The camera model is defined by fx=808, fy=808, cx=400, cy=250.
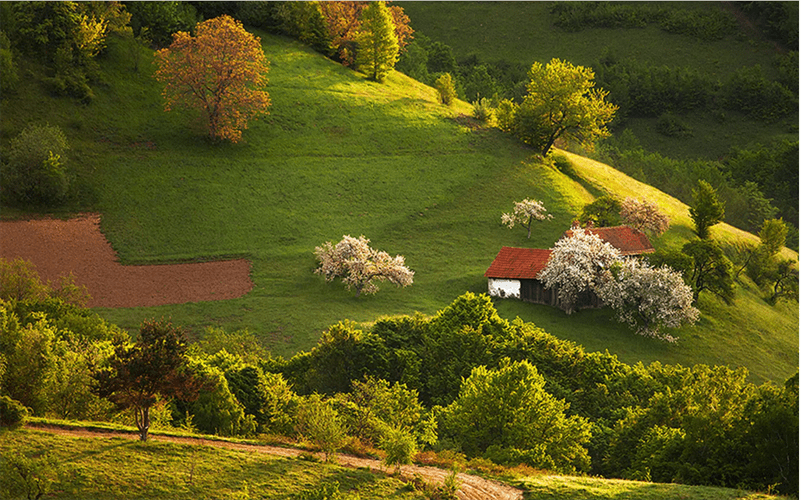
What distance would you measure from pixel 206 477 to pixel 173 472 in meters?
1.11

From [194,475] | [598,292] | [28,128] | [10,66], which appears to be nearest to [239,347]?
[194,475]

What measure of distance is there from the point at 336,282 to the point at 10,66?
4101 centimetres

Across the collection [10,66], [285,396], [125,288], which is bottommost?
[125,288]

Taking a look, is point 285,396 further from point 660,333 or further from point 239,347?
point 660,333

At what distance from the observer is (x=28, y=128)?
7669cm

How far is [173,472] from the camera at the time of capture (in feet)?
88.4

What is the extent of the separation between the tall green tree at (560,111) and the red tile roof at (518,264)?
2947cm

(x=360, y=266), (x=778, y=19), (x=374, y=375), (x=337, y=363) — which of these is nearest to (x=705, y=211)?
(x=360, y=266)

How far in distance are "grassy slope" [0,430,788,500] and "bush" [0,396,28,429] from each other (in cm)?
43

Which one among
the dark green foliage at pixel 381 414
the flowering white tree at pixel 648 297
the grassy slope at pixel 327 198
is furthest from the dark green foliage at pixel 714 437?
the flowering white tree at pixel 648 297

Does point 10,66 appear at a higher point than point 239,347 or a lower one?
higher

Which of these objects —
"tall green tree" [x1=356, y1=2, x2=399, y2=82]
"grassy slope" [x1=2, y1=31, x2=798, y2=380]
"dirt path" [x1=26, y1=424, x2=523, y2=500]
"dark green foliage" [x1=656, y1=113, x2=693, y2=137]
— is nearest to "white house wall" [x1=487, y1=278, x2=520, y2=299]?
"grassy slope" [x1=2, y1=31, x2=798, y2=380]

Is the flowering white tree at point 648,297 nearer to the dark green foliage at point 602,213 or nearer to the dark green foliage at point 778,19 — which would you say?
the dark green foliage at point 602,213

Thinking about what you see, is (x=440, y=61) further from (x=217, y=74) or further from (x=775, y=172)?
(x=217, y=74)
